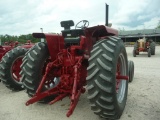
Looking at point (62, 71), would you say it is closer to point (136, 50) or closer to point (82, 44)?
point (82, 44)

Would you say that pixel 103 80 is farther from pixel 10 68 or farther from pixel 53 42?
pixel 10 68

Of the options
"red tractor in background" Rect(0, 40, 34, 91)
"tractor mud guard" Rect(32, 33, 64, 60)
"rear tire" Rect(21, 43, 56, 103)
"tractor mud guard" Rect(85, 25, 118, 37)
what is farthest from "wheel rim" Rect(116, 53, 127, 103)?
"red tractor in background" Rect(0, 40, 34, 91)

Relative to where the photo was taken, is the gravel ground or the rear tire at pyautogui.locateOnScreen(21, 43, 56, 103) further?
the rear tire at pyautogui.locateOnScreen(21, 43, 56, 103)

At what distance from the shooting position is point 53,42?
4035 mm

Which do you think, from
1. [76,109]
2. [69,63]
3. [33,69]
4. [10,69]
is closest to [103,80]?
[69,63]

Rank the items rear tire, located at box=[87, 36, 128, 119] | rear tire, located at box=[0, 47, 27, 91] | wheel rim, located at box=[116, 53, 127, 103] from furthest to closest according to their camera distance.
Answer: rear tire, located at box=[0, 47, 27, 91] < wheel rim, located at box=[116, 53, 127, 103] < rear tire, located at box=[87, 36, 128, 119]

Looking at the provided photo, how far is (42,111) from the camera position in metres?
3.87

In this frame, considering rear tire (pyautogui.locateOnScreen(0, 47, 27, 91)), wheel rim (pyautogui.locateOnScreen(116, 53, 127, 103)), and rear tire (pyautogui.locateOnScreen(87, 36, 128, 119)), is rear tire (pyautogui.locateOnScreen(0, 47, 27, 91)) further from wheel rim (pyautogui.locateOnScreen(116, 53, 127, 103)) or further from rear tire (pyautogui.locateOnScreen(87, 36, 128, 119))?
rear tire (pyautogui.locateOnScreen(87, 36, 128, 119))

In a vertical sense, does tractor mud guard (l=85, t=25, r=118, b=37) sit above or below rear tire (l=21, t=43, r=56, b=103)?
above

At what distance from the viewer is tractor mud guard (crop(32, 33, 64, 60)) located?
157 inches

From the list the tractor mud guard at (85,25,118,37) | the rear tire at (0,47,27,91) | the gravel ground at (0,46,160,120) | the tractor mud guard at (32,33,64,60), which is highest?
the tractor mud guard at (85,25,118,37)

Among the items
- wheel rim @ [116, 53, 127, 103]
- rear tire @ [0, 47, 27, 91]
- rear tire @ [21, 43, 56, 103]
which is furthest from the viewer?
rear tire @ [0, 47, 27, 91]

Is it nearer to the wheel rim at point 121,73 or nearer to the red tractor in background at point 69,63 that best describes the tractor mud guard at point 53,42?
the red tractor in background at point 69,63

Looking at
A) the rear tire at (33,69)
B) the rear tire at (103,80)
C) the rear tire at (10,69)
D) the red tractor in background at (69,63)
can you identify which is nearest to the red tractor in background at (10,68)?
the rear tire at (10,69)
